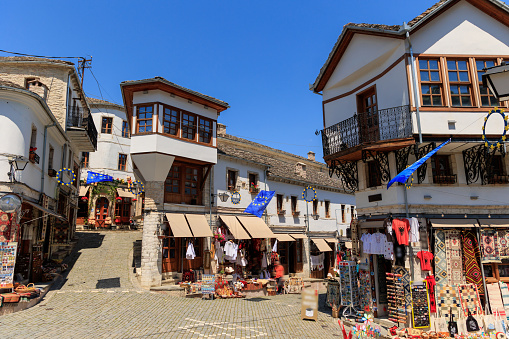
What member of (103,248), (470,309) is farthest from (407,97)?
(103,248)

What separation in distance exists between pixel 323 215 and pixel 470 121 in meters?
16.8

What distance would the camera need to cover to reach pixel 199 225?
17.8 metres

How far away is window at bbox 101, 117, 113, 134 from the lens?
33.5 metres

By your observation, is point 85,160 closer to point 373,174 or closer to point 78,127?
point 78,127

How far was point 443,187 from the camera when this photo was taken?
474 inches

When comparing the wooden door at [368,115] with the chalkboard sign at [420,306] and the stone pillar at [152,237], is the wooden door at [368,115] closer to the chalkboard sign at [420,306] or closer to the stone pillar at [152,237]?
the chalkboard sign at [420,306]

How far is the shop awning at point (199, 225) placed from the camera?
17250 mm

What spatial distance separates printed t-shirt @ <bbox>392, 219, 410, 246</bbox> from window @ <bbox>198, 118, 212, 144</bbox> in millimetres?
11122

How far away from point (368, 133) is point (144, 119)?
1071 centimetres

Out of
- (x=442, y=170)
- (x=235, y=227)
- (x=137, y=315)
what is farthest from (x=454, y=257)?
(x=235, y=227)

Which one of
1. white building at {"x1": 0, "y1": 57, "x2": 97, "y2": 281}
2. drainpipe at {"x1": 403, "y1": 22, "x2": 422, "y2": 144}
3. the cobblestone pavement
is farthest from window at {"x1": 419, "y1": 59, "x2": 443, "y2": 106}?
white building at {"x1": 0, "y1": 57, "x2": 97, "y2": 281}

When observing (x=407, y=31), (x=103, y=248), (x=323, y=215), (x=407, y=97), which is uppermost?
(x=407, y=31)

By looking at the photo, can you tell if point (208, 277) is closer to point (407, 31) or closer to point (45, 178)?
point (45, 178)

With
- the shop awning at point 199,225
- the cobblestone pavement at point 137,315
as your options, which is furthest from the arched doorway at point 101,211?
the shop awning at point 199,225
